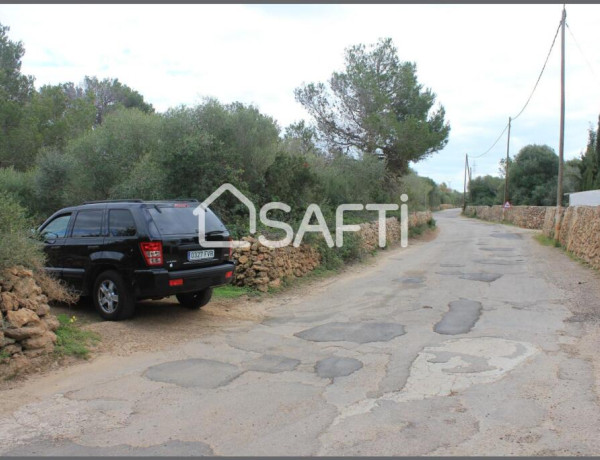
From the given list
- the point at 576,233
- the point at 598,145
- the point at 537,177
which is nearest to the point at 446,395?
the point at 576,233

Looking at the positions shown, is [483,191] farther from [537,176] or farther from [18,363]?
[18,363]

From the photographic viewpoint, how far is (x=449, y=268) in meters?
13.5

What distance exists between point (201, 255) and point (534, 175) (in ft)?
167

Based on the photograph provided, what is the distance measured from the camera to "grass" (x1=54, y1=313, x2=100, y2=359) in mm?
5609

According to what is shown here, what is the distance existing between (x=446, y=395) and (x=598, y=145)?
3482 centimetres

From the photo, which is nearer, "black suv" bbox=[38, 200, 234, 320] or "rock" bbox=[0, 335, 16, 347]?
"rock" bbox=[0, 335, 16, 347]

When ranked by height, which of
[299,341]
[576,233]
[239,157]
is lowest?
[299,341]

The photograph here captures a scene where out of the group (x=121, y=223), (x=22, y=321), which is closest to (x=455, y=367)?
(x=22, y=321)

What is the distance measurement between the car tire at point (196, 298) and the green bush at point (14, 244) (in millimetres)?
2438

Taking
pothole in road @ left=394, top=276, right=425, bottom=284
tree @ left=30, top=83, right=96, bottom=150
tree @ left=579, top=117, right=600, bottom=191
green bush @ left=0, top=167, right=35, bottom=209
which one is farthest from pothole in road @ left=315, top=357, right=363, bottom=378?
tree @ left=579, top=117, right=600, bottom=191

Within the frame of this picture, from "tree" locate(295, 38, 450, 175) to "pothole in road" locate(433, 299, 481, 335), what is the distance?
56.9 ft

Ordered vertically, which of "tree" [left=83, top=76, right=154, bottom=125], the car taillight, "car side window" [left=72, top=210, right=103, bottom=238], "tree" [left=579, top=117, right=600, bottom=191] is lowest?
the car taillight

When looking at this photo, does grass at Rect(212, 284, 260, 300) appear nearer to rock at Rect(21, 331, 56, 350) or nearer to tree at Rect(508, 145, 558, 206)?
rock at Rect(21, 331, 56, 350)

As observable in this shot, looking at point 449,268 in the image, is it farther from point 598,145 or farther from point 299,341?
point 598,145
